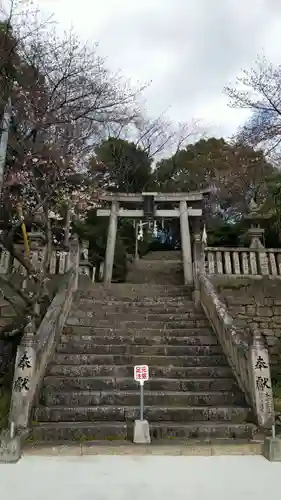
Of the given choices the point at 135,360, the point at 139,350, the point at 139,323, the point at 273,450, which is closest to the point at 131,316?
the point at 139,323

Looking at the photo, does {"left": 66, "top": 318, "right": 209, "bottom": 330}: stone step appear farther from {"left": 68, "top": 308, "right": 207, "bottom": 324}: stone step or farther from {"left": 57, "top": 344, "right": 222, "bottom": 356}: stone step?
{"left": 57, "top": 344, "right": 222, "bottom": 356}: stone step

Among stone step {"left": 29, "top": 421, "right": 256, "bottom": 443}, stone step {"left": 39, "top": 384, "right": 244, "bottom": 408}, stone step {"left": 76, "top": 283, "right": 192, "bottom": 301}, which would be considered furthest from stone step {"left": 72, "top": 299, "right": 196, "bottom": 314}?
stone step {"left": 29, "top": 421, "right": 256, "bottom": 443}

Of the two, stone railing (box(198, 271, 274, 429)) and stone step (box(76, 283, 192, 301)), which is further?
stone step (box(76, 283, 192, 301))

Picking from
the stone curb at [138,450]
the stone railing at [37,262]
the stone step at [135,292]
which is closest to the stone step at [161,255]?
the stone step at [135,292]

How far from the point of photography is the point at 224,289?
934cm

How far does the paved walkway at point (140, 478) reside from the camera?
3213mm

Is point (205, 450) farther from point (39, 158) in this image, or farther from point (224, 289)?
point (39, 158)

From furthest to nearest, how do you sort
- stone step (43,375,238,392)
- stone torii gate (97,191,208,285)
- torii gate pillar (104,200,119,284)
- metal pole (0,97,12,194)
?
1. stone torii gate (97,191,208,285)
2. torii gate pillar (104,200,119,284)
3. metal pole (0,97,12,194)
4. stone step (43,375,238,392)

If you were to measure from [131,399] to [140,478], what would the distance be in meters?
1.88

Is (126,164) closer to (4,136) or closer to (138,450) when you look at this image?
(4,136)

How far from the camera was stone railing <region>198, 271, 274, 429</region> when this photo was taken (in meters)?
5.01

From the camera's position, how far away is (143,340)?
705 cm

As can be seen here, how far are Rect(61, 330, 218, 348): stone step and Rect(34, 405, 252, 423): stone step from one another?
6.00ft

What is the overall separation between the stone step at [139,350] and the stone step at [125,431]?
1.88 metres
